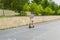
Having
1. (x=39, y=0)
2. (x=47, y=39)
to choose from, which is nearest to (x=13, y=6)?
(x=39, y=0)

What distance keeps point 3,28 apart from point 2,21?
785mm

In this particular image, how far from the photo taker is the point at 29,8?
61.4m

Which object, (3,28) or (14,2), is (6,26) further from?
(14,2)

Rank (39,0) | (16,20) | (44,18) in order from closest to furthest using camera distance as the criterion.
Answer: (16,20)
(44,18)
(39,0)

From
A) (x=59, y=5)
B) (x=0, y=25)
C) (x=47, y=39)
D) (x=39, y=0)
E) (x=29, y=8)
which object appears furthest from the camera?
(x=59, y=5)

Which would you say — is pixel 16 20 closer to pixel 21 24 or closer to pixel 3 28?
pixel 21 24

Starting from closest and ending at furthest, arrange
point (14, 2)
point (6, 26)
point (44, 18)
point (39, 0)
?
point (6, 26)
point (44, 18)
point (14, 2)
point (39, 0)

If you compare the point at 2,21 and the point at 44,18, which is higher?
the point at 2,21

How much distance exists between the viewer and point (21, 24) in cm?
3119

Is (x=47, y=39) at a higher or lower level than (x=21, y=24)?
higher

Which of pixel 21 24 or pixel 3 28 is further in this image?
pixel 21 24

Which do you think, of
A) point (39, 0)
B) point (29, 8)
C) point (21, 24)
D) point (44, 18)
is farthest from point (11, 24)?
point (39, 0)

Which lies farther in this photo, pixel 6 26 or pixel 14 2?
pixel 14 2

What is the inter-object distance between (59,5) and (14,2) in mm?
51461
